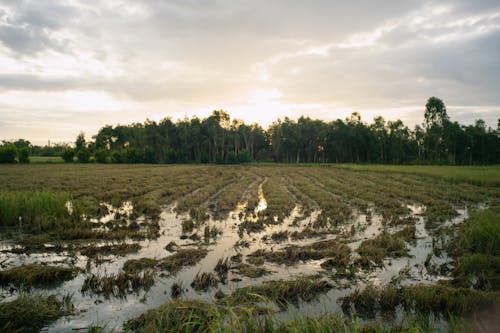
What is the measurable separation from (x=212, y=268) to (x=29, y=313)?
155 inches

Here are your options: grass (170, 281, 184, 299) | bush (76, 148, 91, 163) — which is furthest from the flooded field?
bush (76, 148, 91, 163)

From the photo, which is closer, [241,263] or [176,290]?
[176,290]

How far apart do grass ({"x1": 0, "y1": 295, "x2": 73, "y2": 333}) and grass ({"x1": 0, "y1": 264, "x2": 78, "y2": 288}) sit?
157 cm

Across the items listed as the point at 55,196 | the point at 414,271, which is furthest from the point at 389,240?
the point at 55,196

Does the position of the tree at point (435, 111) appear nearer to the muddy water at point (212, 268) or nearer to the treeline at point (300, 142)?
the treeline at point (300, 142)

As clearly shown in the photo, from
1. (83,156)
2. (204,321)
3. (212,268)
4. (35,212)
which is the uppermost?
(83,156)

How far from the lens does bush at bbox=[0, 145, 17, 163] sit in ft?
220

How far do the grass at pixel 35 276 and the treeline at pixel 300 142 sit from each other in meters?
83.6

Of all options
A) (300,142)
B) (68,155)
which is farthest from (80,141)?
(300,142)

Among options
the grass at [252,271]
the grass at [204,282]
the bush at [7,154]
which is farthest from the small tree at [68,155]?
the grass at [204,282]

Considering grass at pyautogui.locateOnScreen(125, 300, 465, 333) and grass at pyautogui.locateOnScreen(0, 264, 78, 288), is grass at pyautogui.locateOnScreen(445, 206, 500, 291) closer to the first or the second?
grass at pyautogui.locateOnScreen(125, 300, 465, 333)

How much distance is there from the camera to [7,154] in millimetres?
67312

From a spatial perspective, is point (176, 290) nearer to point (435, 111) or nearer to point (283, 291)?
point (283, 291)

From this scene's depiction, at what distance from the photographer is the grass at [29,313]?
4.65 metres
